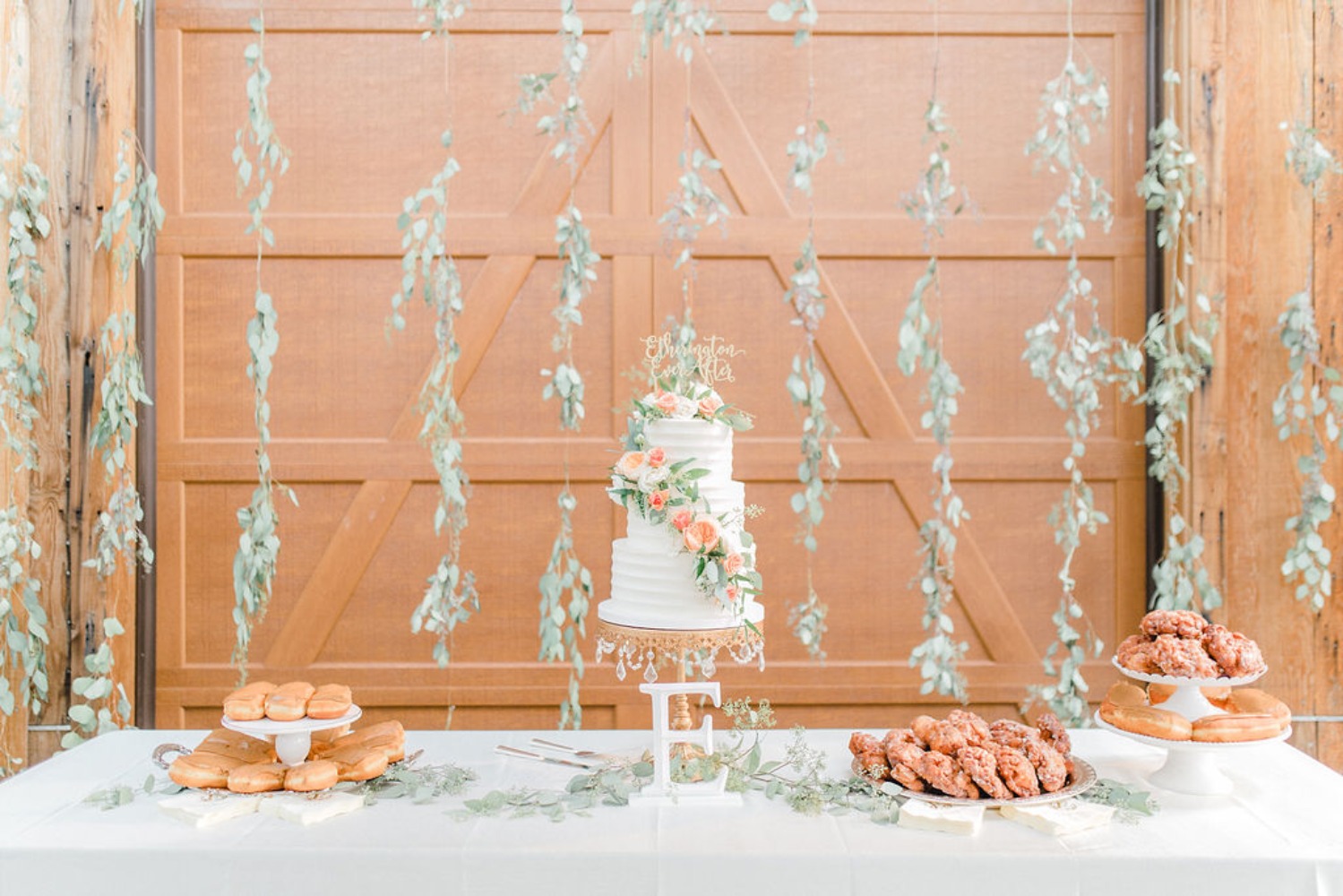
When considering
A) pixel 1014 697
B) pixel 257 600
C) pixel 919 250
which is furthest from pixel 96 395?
pixel 1014 697

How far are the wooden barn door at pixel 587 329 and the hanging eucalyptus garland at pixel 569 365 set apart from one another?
0.12 metres

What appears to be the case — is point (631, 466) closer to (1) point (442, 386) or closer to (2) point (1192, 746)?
(2) point (1192, 746)

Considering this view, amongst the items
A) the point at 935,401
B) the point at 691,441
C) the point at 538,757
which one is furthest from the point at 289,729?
the point at 935,401

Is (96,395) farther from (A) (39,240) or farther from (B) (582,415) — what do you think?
(B) (582,415)

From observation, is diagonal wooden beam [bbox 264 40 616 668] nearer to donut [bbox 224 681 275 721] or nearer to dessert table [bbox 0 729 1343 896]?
donut [bbox 224 681 275 721]

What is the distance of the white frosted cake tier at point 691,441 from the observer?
198 cm

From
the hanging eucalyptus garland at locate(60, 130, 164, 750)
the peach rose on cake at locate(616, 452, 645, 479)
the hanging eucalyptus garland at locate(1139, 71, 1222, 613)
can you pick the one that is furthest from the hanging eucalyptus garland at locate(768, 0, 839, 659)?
the hanging eucalyptus garland at locate(60, 130, 164, 750)

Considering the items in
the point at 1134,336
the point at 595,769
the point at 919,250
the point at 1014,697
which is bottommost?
the point at 1014,697

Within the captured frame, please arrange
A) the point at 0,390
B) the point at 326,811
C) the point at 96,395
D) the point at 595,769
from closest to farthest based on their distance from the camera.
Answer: the point at 326,811 → the point at 595,769 → the point at 0,390 → the point at 96,395

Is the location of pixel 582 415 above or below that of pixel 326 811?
above

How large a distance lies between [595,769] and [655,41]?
2.22 m

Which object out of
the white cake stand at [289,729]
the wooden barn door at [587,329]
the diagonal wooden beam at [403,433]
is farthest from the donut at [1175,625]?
the diagonal wooden beam at [403,433]

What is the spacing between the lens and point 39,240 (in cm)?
304

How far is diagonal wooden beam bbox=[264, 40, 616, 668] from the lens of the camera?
3160 millimetres
